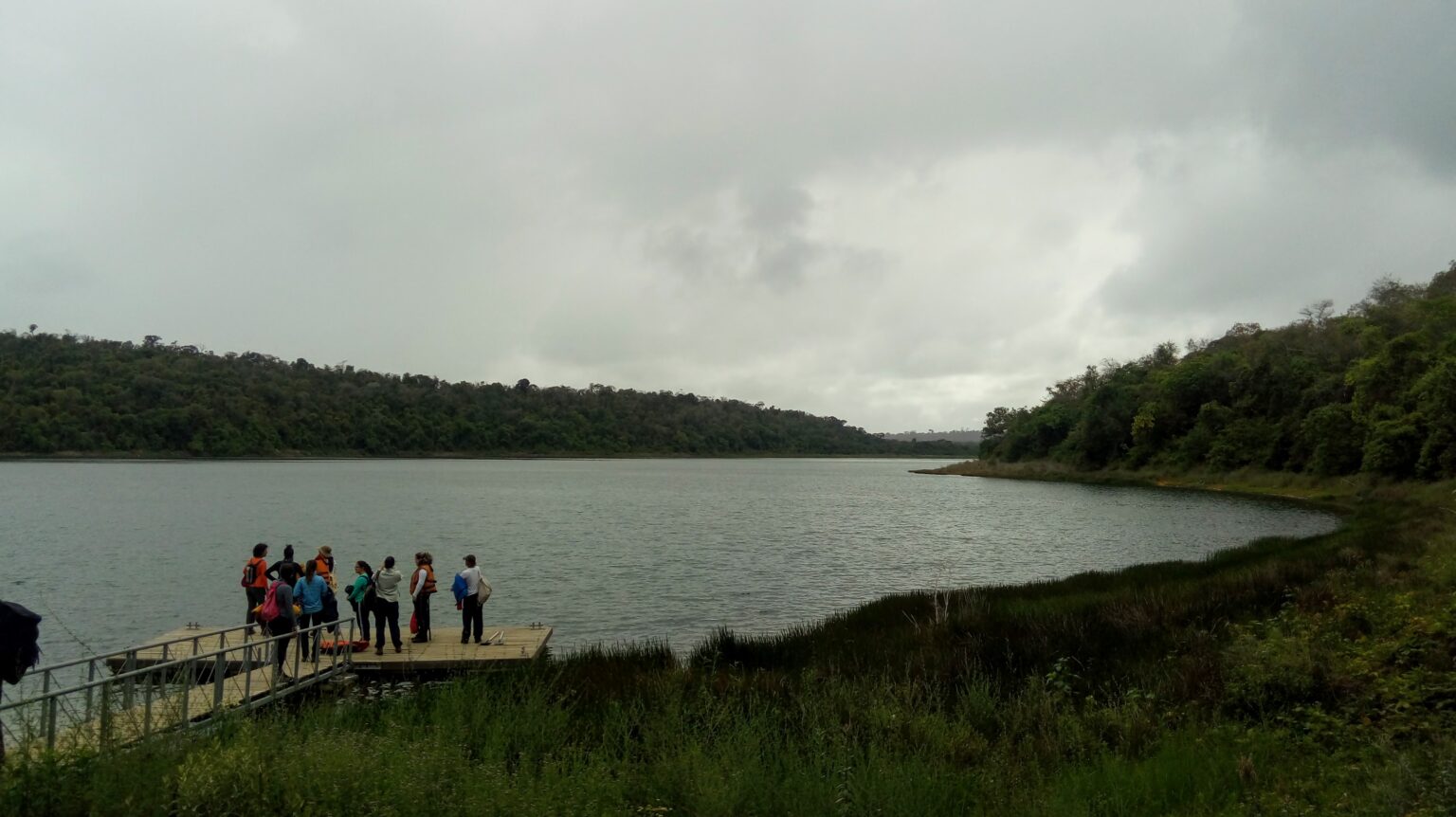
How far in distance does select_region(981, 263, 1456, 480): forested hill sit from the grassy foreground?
3977 cm

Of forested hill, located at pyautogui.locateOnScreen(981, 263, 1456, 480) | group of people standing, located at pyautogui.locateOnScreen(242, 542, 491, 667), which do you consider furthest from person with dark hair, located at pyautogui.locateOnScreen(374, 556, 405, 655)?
forested hill, located at pyautogui.locateOnScreen(981, 263, 1456, 480)

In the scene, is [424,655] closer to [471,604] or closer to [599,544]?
[471,604]

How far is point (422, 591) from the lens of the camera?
16578 millimetres

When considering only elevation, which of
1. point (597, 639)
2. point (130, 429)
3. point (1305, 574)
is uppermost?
point (130, 429)

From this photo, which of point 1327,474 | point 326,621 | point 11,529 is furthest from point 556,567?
point 1327,474

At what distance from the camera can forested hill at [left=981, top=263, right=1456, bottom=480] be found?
4847 cm

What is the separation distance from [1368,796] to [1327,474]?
6690 cm

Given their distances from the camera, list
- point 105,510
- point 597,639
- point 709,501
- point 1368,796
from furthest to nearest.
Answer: point 709,501 < point 105,510 < point 597,639 < point 1368,796

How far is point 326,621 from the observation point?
49.1 ft

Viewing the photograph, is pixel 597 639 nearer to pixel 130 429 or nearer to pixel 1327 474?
pixel 1327 474

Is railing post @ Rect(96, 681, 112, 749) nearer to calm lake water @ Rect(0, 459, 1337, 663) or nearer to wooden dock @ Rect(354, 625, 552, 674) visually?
calm lake water @ Rect(0, 459, 1337, 663)

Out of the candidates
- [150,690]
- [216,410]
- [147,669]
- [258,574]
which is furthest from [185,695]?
[216,410]

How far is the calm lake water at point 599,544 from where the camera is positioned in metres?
22.9

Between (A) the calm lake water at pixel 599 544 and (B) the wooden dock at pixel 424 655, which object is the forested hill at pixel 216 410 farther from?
(B) the wooden dock at pixel 424 655
